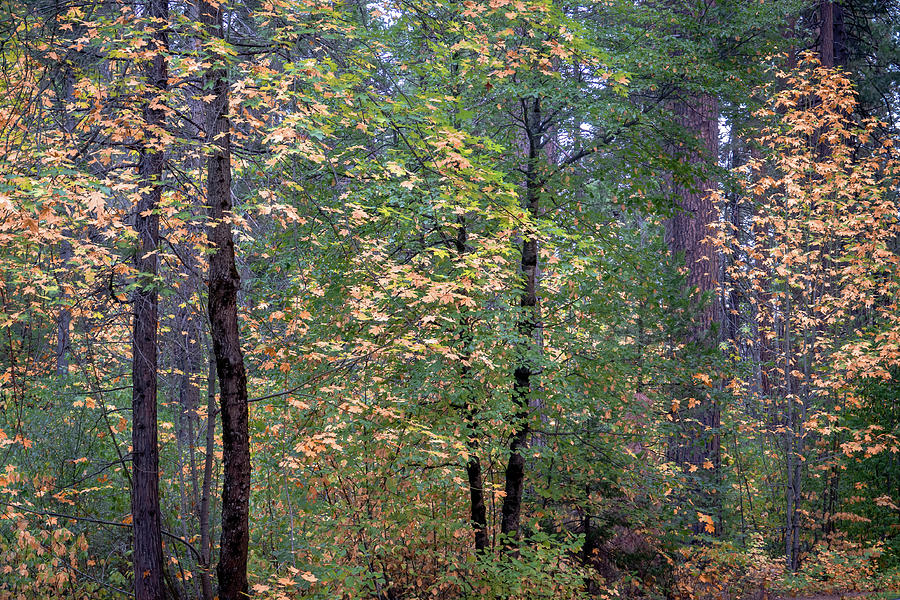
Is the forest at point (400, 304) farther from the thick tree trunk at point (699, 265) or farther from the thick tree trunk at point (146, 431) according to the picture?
the thick tree trunk at point (699, 265)

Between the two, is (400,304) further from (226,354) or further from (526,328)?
(226,354)

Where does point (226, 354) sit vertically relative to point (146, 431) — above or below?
above

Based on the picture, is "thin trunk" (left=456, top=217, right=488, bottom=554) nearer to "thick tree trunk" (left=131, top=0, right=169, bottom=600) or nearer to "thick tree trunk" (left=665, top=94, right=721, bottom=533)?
"thick tree trunk" (left=131, top=0, right=169, bottom=600)

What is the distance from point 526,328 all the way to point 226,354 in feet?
13.5

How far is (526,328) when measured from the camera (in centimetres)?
873

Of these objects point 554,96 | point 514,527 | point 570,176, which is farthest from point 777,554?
point 554,96

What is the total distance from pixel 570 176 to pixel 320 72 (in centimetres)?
457

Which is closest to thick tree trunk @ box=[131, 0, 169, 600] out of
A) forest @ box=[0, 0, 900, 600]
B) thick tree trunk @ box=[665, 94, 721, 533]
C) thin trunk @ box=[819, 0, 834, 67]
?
forest @ box=[0, 0, 900, 600]

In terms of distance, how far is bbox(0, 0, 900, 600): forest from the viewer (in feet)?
19.6

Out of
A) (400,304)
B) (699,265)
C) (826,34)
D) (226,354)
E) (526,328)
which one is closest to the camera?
(226,354)

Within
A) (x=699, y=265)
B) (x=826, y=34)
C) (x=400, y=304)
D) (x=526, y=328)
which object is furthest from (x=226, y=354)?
(x=826, y=34)

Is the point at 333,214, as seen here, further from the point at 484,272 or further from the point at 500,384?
the point at 500,384

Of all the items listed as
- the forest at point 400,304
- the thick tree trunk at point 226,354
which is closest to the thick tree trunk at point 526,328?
the forest at point 400,304

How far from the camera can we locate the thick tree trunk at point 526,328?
8.91 meters
